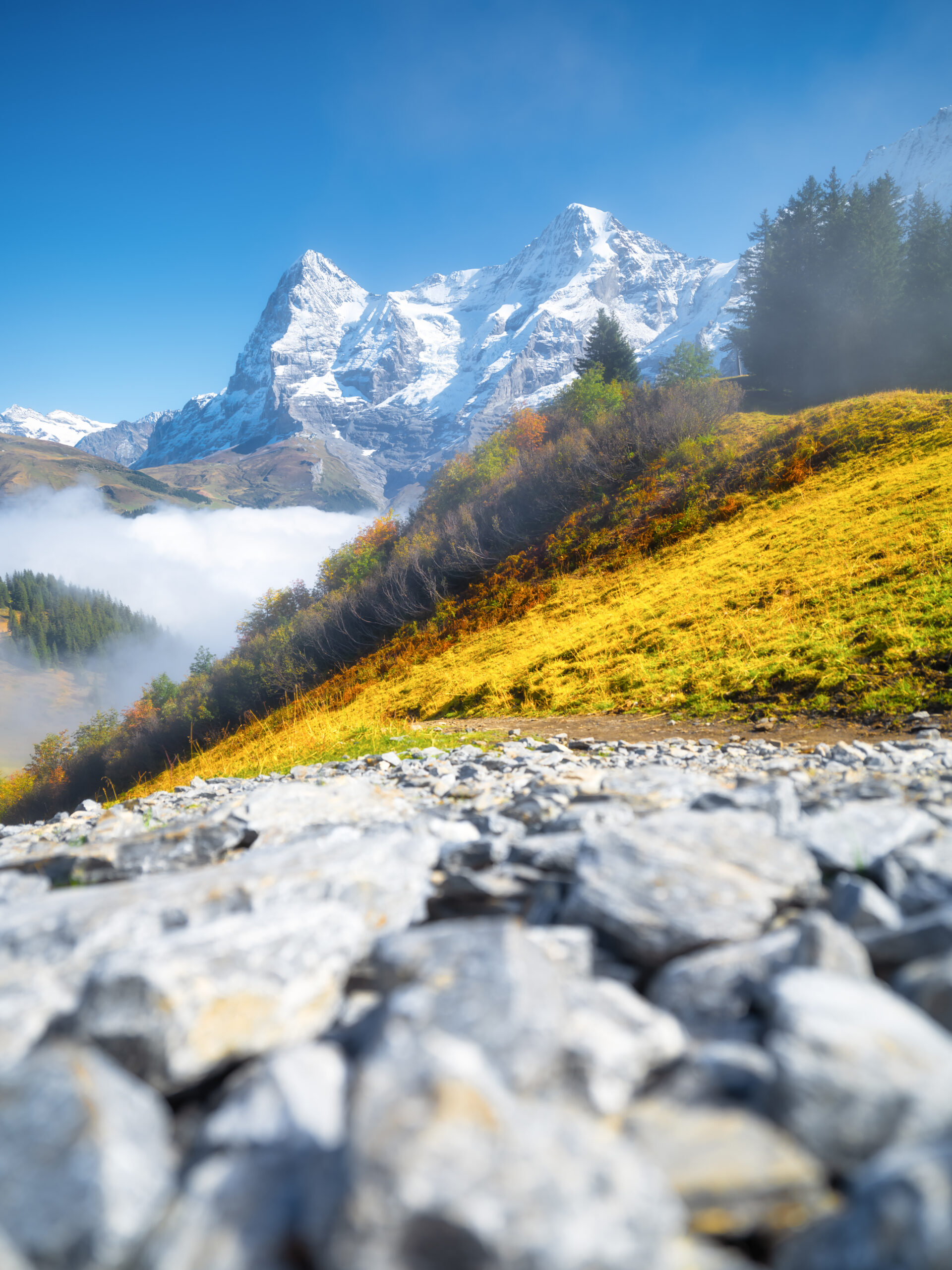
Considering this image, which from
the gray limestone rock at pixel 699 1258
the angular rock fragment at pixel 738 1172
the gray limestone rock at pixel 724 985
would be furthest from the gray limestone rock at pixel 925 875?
the gray limestone rock at pixel 699 1258

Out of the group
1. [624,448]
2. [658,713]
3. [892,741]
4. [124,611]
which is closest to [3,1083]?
[892,741]

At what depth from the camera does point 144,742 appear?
38750 millimetres

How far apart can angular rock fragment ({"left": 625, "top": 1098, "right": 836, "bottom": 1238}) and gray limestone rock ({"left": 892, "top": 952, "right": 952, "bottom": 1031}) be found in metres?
0.59

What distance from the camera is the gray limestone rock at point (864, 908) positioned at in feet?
6.00

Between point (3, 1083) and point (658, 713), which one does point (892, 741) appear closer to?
point (658, 713)

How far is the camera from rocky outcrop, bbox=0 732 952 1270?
1078mm

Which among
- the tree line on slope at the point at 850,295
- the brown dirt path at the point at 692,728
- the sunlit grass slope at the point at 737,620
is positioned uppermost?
the tree line on slope at the point at 850,295

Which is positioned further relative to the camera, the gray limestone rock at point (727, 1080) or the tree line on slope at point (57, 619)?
the tree line on slope at point (57, 619)

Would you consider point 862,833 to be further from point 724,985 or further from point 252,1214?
point 252,1214

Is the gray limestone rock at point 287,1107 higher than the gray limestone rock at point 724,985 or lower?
higher

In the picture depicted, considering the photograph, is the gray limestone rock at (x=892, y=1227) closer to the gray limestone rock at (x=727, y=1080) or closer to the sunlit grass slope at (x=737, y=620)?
the gray limestone rock at (x=727, y=1080)

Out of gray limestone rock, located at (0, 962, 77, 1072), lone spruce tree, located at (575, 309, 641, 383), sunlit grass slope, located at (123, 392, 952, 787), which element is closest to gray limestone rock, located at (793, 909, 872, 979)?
gray limestone rock, located at (0, 962, 77, 1072)

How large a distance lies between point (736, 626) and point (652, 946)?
11968 millimetres

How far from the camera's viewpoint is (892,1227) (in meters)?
0.97
